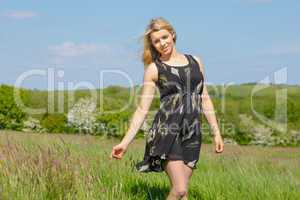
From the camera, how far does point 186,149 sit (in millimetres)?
4723

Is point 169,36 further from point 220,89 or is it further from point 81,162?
point 220,89

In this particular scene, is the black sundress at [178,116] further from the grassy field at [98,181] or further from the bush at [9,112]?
the bush at [9,112]

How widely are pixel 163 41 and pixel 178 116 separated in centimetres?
59

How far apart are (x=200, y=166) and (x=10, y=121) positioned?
1504cm

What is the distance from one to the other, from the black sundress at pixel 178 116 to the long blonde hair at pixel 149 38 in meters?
0.11

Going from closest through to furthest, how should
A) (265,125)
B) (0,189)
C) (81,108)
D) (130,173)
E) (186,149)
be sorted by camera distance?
(0,189)
(186,149)
(130,173)
(81,108)
(265,125)

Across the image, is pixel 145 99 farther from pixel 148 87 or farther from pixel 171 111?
pixel 171 111

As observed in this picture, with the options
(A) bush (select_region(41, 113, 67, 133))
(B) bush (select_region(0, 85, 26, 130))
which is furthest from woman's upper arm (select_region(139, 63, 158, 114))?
(B) bush (select_region(0, 85, 26, 130))

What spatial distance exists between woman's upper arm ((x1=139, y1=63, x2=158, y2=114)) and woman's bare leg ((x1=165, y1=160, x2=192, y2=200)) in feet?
1.53

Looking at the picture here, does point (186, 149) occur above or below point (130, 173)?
above

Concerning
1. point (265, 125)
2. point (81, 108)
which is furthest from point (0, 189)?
point (265, 125)

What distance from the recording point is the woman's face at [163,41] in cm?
474

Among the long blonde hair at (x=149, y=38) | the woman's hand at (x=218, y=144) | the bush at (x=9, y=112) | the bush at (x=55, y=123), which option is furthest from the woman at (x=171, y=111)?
the bush at (x=9, y=112)

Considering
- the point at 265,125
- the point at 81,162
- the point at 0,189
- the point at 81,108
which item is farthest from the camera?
the point at 265,125
